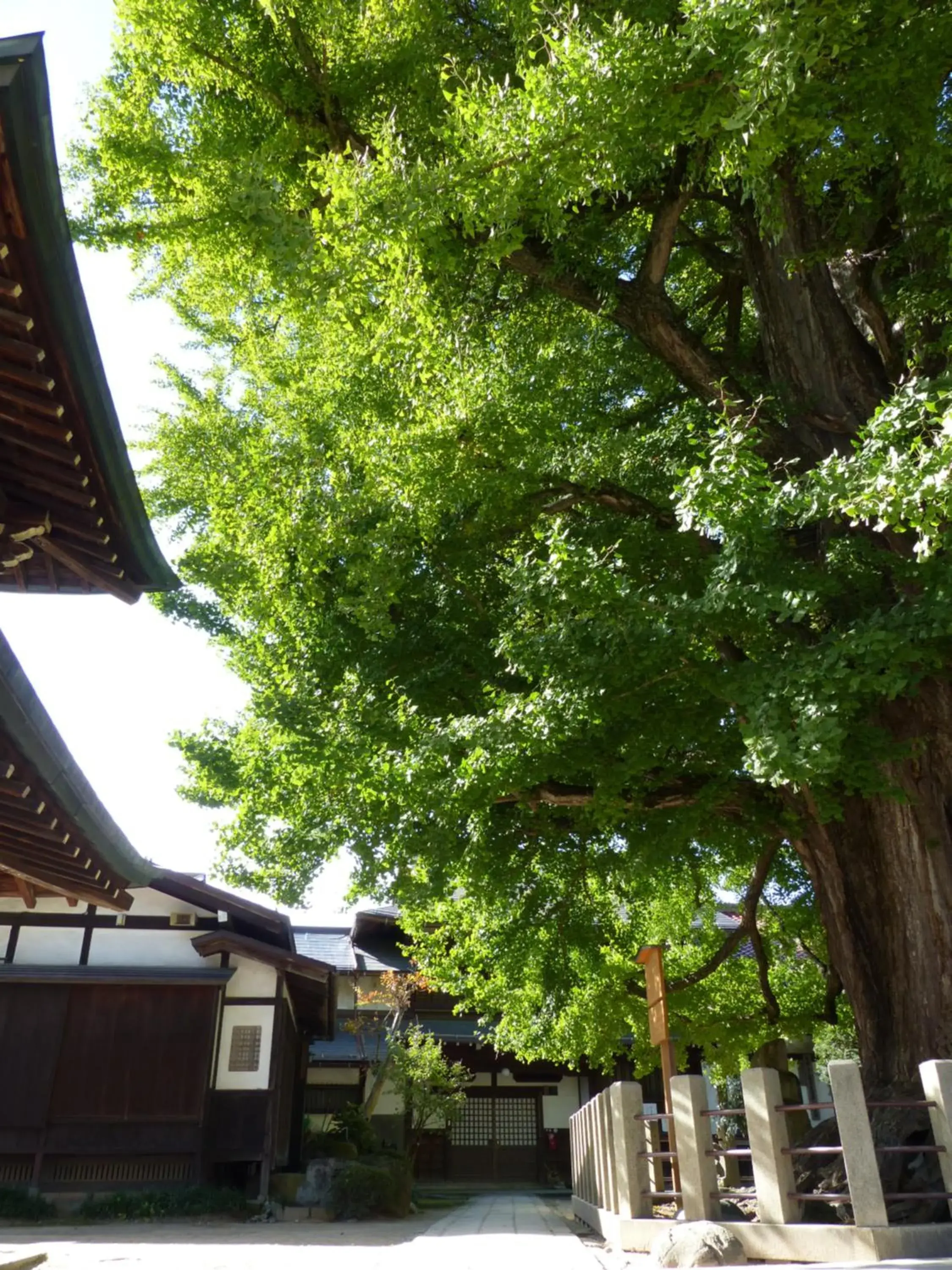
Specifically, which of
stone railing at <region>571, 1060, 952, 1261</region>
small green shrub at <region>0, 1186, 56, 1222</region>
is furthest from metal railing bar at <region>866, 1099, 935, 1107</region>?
small green shrub at <region>0, 1186, 56, 1222</region>

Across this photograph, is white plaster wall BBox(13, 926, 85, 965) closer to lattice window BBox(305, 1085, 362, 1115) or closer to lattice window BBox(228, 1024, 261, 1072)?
lattice window BBox(228, 1024, 261, 1072)

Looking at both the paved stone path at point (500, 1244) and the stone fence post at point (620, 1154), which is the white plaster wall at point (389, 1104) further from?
the stone fence post at point (620, 1154)

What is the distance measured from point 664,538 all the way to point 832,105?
4478 mm

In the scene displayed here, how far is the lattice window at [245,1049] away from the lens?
1448cm

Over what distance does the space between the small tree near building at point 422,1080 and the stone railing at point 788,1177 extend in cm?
1065

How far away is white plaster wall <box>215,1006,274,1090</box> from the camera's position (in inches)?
566

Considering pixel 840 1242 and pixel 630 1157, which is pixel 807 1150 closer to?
pixel 840 1242

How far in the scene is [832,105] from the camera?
6.80 m

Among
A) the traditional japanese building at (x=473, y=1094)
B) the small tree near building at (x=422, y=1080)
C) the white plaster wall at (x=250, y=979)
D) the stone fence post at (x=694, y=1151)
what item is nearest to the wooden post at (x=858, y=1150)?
the stone fence post at (x=694, y=1151)

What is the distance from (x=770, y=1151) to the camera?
6863mm

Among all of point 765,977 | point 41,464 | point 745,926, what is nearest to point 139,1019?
point 745,926

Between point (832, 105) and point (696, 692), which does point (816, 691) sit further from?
point (832, 105)

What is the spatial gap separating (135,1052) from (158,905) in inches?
87.8

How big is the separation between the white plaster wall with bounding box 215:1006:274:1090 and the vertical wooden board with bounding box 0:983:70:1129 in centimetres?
247
